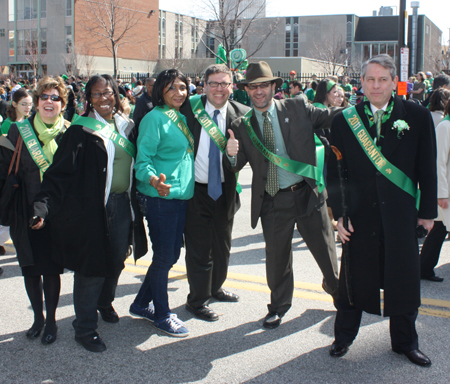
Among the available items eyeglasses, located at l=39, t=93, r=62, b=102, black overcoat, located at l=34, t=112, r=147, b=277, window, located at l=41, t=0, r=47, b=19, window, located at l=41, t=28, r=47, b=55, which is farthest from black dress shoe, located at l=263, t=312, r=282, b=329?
window, located at l=41, t=0, r=47, b=19

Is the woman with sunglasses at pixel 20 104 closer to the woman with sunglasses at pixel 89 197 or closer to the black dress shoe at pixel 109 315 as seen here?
the woman with sunglasses at pixel 89 197

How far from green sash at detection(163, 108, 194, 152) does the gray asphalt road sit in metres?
1.49

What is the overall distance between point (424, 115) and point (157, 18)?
59.4m

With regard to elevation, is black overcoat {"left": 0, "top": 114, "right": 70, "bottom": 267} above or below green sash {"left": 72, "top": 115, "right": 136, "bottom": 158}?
below

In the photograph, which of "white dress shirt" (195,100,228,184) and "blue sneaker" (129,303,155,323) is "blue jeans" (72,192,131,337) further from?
"white dress shirt" (195,100,228,184)

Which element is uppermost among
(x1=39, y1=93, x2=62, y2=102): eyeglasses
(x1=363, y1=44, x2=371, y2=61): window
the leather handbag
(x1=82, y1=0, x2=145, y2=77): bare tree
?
(x1=363, y1=44, x2=371, y2=61): window

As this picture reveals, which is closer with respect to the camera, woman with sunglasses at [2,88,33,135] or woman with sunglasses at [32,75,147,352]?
woman with sunglasses at [32,75,147,352]

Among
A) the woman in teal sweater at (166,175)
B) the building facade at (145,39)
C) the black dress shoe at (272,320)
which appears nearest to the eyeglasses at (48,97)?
the woman in teal sweater at (166,175)

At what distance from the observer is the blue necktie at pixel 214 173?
400cm

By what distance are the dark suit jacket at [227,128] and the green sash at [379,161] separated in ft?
3.83

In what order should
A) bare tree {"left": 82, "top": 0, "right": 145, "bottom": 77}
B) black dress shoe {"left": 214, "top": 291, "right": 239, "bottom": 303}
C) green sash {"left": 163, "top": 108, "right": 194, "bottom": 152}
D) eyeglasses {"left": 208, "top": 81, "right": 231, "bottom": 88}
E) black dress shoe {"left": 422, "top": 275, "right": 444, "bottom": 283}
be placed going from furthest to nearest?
1. bare tree {"left": 82, "top": 0, "right": 145, "bottom": 77}
2. black dress shoe {"left": 422, "top": 275, "right": 444, "bottom": 283}
3. black dress shoe {"left": 214, "top": 291, "right": 239, "bottom": 303}
4. eyeglasses {"left": 208, "top": 81, "right": 231, "bottom": 88}
5. green sash {"left": 163, "top": 108, "right": 194, "bottom": 152}

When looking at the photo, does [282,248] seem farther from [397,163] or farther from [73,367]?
[73,367]

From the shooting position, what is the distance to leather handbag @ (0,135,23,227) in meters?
3.72

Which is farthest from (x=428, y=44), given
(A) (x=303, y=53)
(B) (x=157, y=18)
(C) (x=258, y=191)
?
(C) (x=258, y=191)
